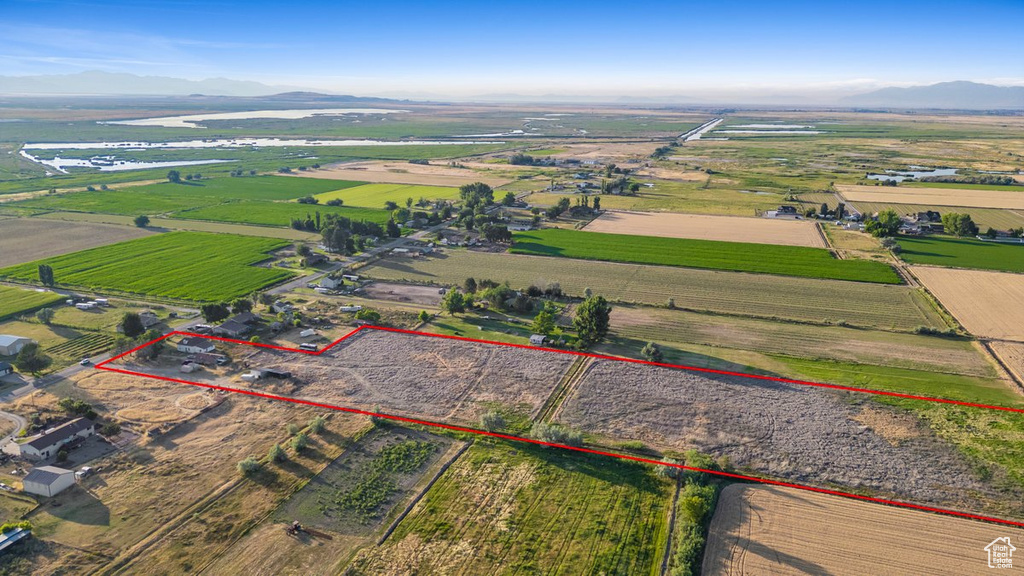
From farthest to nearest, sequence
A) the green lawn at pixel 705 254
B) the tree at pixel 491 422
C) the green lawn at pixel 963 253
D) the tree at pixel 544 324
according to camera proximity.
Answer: the green lawn at pixel 963 253 → the green lawn at pixel 705 254 → the tree at pixel 544 324 → the tree at pixel 491 422

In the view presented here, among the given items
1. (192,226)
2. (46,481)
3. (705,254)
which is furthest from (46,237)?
(705,254)

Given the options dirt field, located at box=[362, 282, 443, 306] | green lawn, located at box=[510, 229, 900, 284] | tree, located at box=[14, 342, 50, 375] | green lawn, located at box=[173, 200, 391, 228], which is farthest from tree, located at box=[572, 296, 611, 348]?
green lawn, located at box=[173, 200, 391, 228]

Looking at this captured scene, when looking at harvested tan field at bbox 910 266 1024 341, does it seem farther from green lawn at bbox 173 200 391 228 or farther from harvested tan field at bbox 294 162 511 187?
harvested tan field at bbox 294 162 511 187

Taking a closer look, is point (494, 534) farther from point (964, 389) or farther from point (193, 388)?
point (964, 389)

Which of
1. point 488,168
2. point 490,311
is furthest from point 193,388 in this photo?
point 488,168

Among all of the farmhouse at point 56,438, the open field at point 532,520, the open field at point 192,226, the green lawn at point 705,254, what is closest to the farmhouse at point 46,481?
the farmhouse at point 56,438

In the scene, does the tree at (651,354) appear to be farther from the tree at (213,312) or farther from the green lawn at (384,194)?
the green lawn at (384,194)
